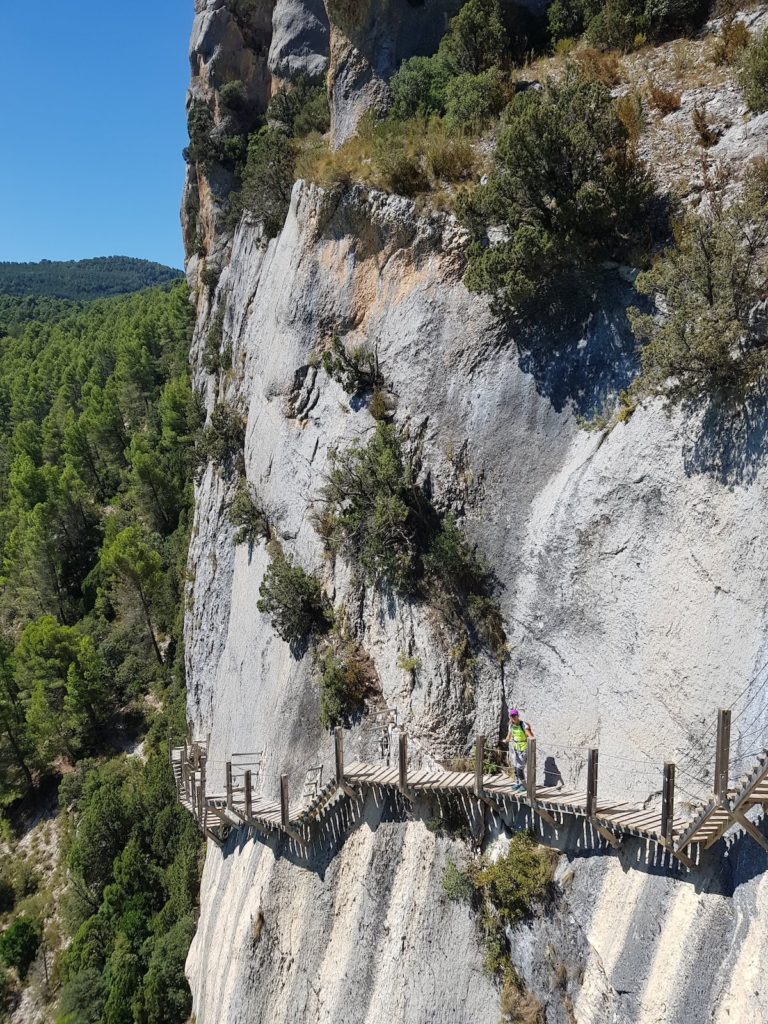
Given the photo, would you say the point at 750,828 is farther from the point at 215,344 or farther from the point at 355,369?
the point at 215,344

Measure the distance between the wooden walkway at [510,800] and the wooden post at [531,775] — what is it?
2 cm

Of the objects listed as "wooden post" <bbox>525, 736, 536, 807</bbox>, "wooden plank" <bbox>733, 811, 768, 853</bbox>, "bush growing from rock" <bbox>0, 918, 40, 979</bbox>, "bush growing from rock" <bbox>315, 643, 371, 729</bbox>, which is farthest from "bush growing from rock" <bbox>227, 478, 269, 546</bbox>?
"bush growing from rock" <bbox>0, 918, 40, 979</bbox>

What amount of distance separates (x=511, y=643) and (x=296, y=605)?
19.2 feet

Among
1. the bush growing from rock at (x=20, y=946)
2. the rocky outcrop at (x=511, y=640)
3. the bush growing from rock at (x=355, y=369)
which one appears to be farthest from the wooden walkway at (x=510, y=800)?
the bush growing from rock at (x=20, y=946)

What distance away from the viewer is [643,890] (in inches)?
360

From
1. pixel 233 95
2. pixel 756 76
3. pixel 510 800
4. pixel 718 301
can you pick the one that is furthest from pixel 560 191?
pixel 233 95

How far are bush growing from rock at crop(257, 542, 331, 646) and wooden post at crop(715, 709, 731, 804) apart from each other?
9.66m

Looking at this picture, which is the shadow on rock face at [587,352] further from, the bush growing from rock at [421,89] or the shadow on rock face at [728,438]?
the bush growing from rock at [421,89]

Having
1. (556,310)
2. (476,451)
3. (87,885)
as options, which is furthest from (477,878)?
(87,885)

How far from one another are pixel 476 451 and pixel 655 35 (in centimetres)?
1062

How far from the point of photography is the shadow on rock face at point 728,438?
9172 mm

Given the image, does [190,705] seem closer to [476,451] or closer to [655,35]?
[476,451]

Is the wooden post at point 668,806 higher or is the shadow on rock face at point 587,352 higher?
the shadow on rock face at point 587,352

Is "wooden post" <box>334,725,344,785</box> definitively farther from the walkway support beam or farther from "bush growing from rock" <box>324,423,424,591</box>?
"bush growing from rock" <box>324,423,424,591</box>
